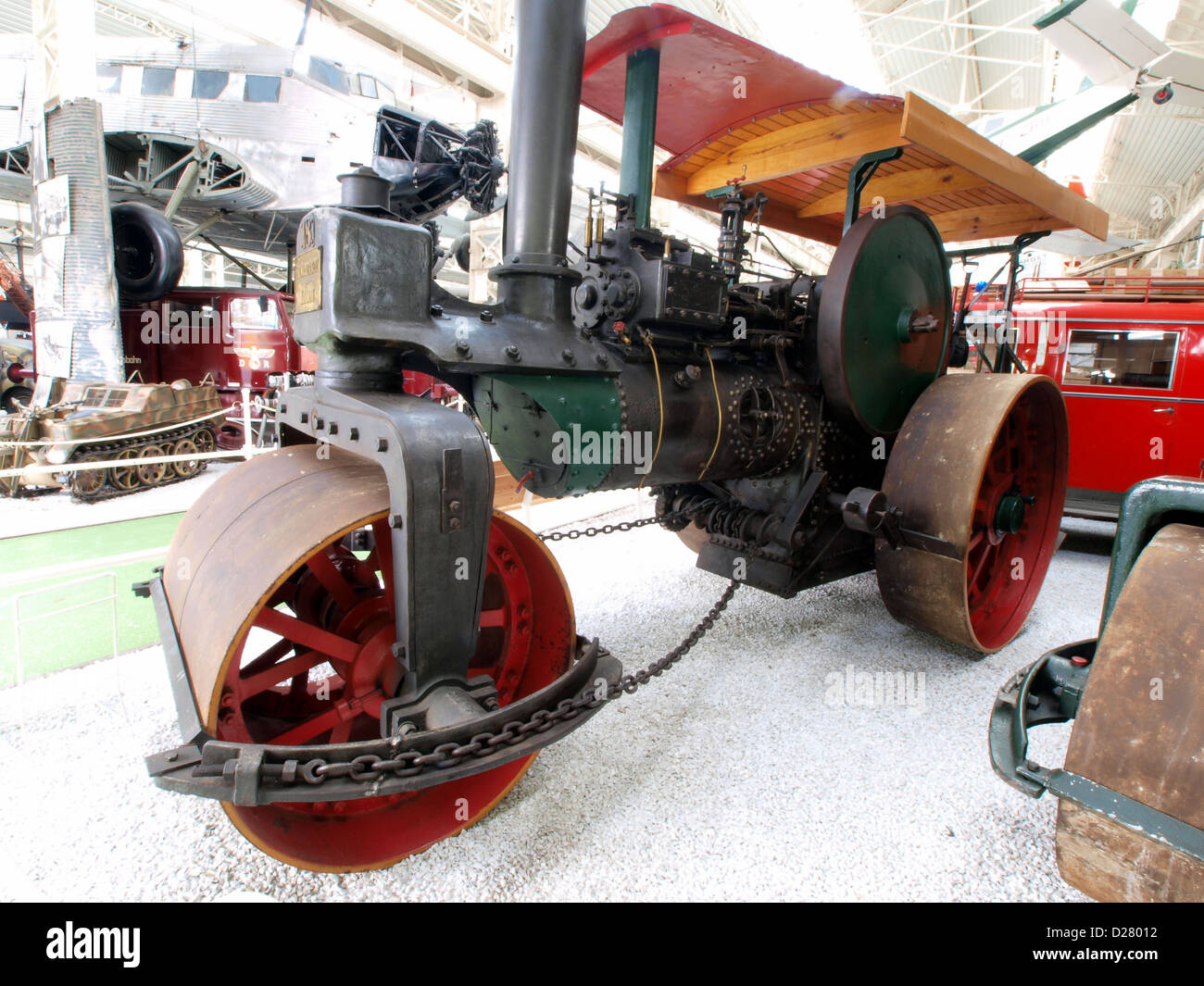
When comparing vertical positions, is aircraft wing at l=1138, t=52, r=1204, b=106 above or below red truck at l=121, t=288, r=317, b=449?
above

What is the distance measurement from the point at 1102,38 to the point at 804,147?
5078 mm

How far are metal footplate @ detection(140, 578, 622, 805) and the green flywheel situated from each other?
2.11 metres

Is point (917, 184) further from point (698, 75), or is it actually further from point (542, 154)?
point (542, 154)

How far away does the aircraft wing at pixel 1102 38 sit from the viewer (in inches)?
232

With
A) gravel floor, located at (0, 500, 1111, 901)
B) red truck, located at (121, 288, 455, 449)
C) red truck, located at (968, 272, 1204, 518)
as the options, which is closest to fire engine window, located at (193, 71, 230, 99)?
red truck, located at (121, 288, 455, 449)

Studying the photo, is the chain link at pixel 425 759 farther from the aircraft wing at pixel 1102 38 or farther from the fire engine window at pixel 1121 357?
the aircraft wing at pixel 1102 38

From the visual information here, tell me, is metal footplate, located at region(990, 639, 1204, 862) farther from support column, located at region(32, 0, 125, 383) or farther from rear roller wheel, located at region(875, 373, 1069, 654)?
support column, located at region(32, 0, 125, 383)

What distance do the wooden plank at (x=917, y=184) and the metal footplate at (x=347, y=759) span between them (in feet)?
10.3

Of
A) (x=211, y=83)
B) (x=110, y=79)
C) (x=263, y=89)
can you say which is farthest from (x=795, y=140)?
(x=110, y=79)

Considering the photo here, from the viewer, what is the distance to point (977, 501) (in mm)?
3168

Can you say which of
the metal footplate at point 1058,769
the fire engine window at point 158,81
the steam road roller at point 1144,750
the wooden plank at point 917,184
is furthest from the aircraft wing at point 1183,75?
the fire engine window at point 158,81

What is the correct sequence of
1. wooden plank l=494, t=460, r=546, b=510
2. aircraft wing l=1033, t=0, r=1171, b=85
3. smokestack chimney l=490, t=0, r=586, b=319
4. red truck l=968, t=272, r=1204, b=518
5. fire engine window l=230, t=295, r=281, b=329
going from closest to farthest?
smokestack chimney l=490, t=0, r=586, b=319
red truck l=968, t=272, r=1204, b=518
wooden plank l=494, t=460, r=546, b=510
aircraft wing l=1033, t=0, r=1171, b=85
fire engine window l=230, t=295, r=281, b=329

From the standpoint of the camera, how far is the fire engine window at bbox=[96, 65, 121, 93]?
9.19m

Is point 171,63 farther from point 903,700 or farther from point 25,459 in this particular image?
point 903,700
